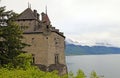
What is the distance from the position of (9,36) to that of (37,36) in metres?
23.0

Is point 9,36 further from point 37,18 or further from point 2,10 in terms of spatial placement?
point 37,18

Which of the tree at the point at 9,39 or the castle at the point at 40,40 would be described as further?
the castle at the point at 40,40

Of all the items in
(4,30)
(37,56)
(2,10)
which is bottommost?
(37,56)

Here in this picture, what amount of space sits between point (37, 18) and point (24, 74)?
39.2 meters

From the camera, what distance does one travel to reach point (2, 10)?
2833 centimetres

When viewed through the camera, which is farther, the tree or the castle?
the castle

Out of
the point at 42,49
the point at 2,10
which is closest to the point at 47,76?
the point at 2,10

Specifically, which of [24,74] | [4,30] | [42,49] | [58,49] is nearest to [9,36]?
[4,30]

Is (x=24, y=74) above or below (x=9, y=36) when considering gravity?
below

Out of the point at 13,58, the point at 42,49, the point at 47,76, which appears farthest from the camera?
the point at 42,49

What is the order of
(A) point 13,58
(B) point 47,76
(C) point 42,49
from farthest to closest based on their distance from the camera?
(C) point 42,49 < (A) point 13,58 < (B) point 47,76

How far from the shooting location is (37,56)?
51.5 m

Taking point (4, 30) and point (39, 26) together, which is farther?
point (39, 26)

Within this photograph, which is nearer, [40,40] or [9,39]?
[9,39]
